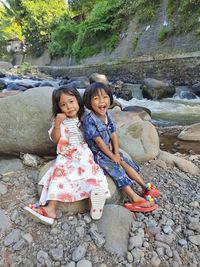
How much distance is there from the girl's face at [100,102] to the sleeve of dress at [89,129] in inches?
4.6

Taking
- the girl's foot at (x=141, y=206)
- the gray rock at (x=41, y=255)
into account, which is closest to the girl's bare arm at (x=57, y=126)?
the girl's foot at (x=141, y=206)

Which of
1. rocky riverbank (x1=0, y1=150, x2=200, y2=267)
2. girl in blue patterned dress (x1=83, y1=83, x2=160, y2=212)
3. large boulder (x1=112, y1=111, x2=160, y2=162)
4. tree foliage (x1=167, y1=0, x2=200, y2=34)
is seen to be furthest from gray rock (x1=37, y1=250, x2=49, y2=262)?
tree foliage (x1=167, y1=0, x2=200, y2=34)

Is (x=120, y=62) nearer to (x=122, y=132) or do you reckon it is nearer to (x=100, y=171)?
(x=122, y=132)

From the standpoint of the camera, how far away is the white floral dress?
Result: 2.17 meters

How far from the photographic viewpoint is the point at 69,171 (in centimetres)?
227

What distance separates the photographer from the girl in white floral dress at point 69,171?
6.76ft

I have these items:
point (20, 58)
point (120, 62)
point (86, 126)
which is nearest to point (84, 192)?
point (86, 126)

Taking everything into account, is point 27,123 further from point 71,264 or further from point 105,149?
point 71,264

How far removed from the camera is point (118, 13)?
669 inches

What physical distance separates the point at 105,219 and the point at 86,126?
869 millimetres

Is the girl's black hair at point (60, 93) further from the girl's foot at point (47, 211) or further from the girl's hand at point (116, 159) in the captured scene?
the girl's foot at point (47, 211)

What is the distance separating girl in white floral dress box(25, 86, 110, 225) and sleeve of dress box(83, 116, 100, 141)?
0.24ft

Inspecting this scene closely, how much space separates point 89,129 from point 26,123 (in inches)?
33.8

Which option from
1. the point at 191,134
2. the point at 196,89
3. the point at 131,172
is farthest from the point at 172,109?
the point at 131,172
